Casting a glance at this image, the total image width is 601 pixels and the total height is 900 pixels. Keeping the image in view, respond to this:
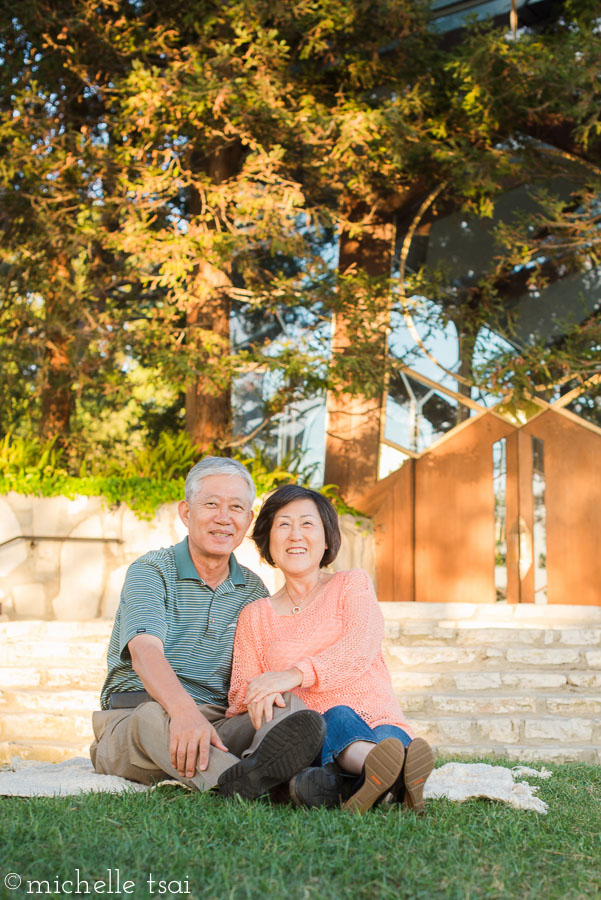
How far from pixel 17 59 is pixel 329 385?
427 cm

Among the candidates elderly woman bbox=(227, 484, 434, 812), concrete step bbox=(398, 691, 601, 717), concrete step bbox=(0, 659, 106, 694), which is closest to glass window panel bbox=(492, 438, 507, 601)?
concrete step bbox=(398, 691, 601, 717)

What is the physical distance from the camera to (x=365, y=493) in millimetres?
8859

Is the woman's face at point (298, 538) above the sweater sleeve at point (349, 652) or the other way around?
above

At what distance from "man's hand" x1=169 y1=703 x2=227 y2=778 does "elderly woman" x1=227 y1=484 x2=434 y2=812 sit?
16 centimetres

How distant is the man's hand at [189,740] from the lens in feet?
8.33

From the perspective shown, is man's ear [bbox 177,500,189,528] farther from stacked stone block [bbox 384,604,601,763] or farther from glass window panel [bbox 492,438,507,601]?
glass window panel [bbox 492,438,507,601]

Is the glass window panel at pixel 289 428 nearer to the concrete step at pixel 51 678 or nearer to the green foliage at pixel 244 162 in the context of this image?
the green foliage at pixel 244 162

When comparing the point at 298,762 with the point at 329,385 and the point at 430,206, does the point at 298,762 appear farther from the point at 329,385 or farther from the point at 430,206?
the point at 430,206

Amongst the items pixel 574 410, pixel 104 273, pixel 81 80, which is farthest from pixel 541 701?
pixel 81 80

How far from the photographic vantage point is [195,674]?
2.98 m

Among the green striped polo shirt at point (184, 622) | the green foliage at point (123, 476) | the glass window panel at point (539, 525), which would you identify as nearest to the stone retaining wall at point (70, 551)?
the green foliage at point (123, 476)

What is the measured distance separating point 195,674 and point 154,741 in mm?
351

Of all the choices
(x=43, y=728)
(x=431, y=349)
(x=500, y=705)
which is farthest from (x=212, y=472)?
(x=431, y=349)

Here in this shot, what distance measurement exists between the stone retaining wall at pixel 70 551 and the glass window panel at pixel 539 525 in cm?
Answer: 297
